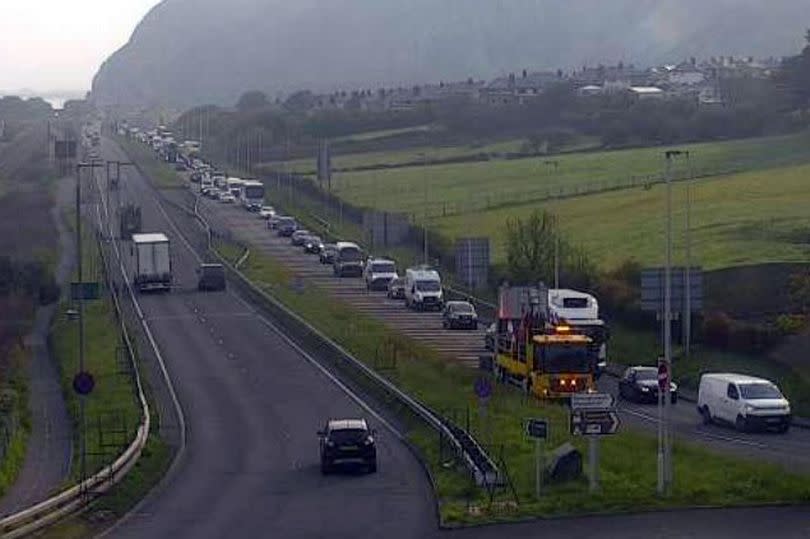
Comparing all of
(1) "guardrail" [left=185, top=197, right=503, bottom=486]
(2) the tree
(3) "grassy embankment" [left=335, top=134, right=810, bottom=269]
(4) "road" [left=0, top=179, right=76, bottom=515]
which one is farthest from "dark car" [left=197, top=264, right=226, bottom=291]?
(2) the tree

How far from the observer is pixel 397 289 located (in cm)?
5353

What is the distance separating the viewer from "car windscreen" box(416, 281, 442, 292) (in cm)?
5038

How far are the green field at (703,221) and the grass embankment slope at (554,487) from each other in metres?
13.3

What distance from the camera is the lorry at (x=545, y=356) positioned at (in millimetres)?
31875

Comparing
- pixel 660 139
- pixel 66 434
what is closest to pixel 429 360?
pixel 66 434

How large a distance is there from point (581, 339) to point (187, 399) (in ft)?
23.3

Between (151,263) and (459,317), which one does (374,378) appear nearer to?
(459,317)

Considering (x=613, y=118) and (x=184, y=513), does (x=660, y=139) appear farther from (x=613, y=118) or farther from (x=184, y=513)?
(x=184, y=513)

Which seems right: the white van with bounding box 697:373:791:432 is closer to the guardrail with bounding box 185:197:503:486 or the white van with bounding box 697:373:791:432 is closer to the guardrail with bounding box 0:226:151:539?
the guardrail with bounding box 185:197:503:486

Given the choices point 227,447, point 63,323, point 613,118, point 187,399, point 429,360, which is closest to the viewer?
point 227,447

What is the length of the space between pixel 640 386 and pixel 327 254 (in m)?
33.4

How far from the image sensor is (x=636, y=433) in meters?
28.1

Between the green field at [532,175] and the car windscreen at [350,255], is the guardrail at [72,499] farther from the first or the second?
the green field at [532,175]

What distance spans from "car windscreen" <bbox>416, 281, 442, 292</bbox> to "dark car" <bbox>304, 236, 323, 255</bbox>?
18.3 metres
